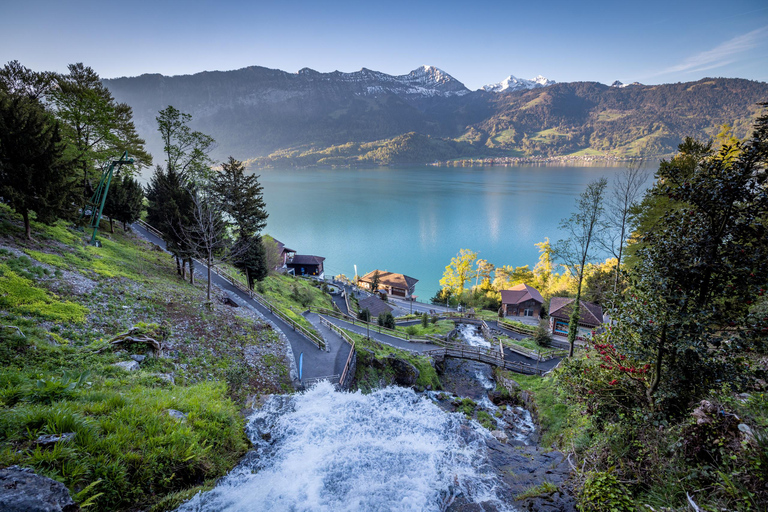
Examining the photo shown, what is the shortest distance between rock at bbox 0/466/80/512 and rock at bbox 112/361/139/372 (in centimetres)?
556

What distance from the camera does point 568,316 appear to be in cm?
2911

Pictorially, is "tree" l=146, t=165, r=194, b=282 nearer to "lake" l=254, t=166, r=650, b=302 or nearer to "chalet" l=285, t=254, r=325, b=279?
"chalet" l=285, t=254, r=325, b=279

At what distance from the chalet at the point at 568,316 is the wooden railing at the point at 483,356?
37.6ft

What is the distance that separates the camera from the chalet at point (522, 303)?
3772cm

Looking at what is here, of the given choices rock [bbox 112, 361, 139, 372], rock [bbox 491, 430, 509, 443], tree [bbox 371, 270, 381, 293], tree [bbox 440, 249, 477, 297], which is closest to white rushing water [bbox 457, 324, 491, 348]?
rock [bbox 491, 430, 509, 443]

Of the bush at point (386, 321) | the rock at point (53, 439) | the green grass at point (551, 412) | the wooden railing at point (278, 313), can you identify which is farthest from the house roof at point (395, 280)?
the rock at point (53, 439)

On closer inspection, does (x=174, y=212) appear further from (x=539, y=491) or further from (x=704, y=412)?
(x=704, y=412)

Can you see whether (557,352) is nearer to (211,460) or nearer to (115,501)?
(211,460)

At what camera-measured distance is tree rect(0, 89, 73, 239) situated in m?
12.7

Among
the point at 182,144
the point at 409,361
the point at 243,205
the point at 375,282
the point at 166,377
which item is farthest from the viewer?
the point at 375,282

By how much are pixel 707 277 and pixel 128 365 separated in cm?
1354

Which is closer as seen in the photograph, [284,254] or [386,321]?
[386,321]

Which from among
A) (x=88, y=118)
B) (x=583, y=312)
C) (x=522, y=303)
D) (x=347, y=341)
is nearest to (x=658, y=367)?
(x=347, y=341)

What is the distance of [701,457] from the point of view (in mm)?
4777
